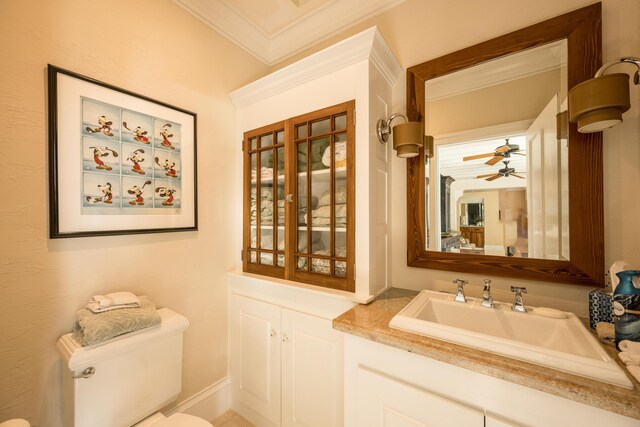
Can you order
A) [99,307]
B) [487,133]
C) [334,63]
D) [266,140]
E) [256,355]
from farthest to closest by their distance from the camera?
[266,140] < [256,355] < [334,63] < [487,133] < [99,307]

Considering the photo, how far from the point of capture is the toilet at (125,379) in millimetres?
983

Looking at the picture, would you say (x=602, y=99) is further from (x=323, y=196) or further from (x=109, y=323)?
(x=109, y=323)

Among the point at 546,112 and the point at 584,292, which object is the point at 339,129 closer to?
the point at 546,112

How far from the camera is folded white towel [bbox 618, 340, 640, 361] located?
69 centimetres

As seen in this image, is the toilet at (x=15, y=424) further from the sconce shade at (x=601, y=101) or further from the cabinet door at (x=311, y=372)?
the sconce shade at (x=601, y=101)

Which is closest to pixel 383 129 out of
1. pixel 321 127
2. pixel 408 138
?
pixel 408 138

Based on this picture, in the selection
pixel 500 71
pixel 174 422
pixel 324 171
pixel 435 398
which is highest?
pixel 500 71

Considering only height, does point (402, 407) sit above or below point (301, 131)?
below

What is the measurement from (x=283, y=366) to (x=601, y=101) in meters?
1.75

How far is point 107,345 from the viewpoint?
1.04m

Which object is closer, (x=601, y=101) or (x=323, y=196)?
(x=601, y=101)

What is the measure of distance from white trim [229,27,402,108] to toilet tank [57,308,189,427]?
141 centimetres

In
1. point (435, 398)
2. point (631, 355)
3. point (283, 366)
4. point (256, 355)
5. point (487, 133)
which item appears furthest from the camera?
point (256, 355)

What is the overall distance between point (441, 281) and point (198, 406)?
5.30ft
